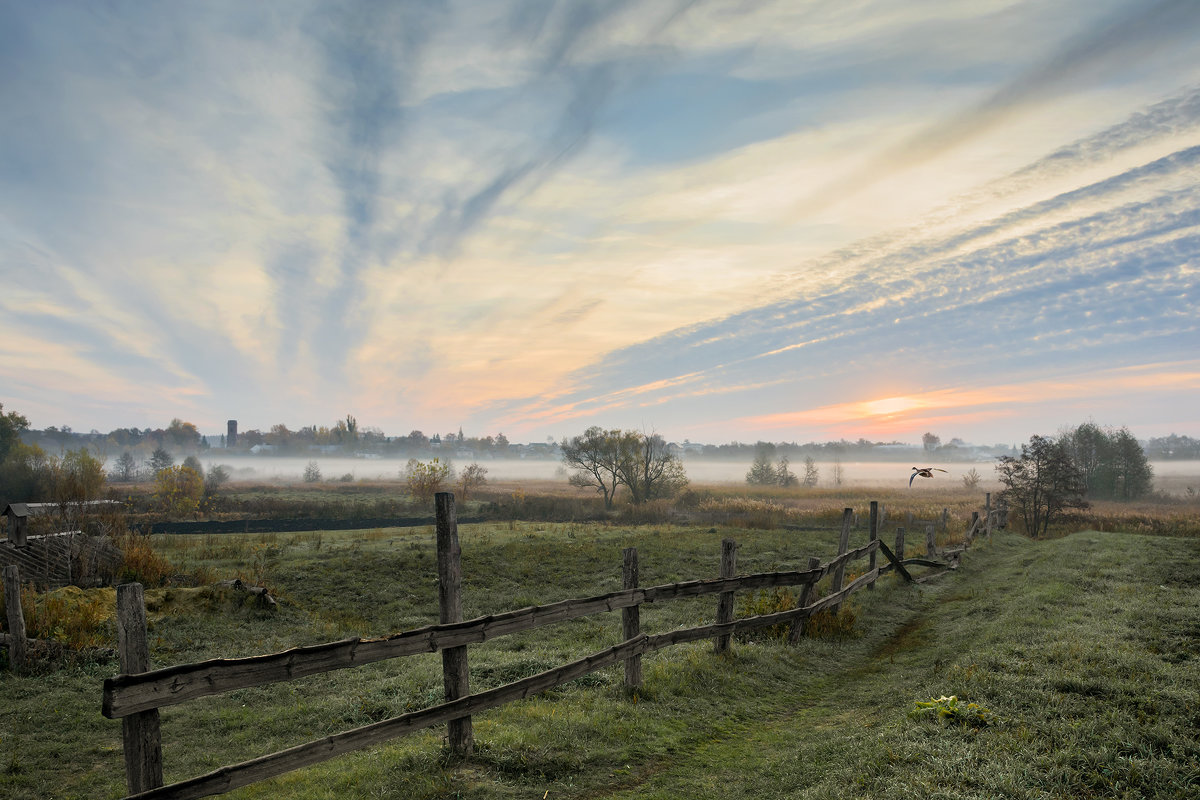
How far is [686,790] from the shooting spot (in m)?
5.93

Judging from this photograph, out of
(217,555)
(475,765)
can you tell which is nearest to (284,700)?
(475,765)

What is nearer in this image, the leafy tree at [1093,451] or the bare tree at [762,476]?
the leafy tree at [1093,451]

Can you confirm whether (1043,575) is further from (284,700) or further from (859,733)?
(284,700)

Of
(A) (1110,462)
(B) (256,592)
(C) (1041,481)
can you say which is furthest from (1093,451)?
(B) (256,592)

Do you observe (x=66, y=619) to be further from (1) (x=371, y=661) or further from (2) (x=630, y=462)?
(2) (x=630, y=462)

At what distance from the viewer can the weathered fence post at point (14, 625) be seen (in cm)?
1096

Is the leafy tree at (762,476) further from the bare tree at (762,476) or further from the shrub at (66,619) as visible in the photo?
the shrub at (66,619)

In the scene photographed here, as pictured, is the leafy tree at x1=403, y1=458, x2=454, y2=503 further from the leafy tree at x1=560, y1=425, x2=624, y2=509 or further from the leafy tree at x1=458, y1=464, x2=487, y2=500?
the leafy tree at x1=560, y1=425, x2=624, y2=509

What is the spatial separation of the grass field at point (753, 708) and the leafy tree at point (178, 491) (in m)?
47.2

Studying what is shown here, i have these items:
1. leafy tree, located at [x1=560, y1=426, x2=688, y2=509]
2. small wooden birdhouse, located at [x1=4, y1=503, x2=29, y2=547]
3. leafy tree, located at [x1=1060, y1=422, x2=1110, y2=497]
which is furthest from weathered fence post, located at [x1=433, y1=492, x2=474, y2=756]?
leafy tree, located at [x1=1060, y1=422, x2=1110, y2=497]

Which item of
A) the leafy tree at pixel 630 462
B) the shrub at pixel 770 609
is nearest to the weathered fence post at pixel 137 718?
the shrub at pixel 770 609

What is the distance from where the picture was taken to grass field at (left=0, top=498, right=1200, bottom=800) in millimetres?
5445

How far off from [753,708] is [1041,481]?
135 feet

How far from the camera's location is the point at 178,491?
194ft
